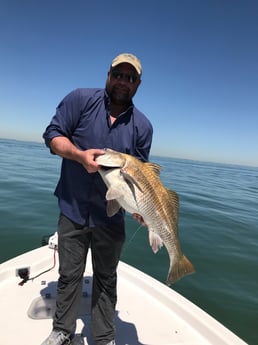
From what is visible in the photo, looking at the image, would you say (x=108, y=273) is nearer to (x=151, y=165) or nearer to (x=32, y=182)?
(x=151, y=165)

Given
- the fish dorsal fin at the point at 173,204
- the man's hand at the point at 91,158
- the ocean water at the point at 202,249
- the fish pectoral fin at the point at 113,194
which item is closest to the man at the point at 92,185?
the man's hand at the point at 91,158

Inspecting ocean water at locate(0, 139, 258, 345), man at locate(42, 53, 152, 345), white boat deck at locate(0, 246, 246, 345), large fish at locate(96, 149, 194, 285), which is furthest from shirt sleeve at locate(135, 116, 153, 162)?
ocean water at locate(0, 139, 258, 345)

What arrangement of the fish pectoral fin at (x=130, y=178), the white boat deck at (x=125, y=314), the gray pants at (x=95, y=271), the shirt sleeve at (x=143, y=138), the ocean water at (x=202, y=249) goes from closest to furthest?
the fish pectoral fin at (x=130, y=178), the gray pants at (x=95, y=271), the shirt sleeve at (x=143, y=138), the white boat deck at (x=125, y=314), the ocean water at (x=202, y=249)

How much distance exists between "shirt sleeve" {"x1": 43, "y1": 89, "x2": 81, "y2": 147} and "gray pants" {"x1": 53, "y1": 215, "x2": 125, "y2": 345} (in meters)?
0.96

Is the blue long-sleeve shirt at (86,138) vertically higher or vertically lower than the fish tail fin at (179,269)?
higher

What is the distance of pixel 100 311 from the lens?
11.8 ft

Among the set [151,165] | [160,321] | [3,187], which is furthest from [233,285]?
[3,187]

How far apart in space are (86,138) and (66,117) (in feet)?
1.03

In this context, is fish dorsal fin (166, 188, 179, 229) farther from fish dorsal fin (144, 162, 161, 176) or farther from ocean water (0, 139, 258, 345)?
ocean water (0, 139, 258, 345)

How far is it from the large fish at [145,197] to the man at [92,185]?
0.39m

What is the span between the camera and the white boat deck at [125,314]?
12.3ft

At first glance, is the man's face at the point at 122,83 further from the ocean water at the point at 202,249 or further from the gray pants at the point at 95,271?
the ocean water at the point at 202,249

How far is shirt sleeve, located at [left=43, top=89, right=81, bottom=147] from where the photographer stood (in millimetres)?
3172

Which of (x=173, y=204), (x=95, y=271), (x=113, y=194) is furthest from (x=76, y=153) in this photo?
(x=95, y=271)
